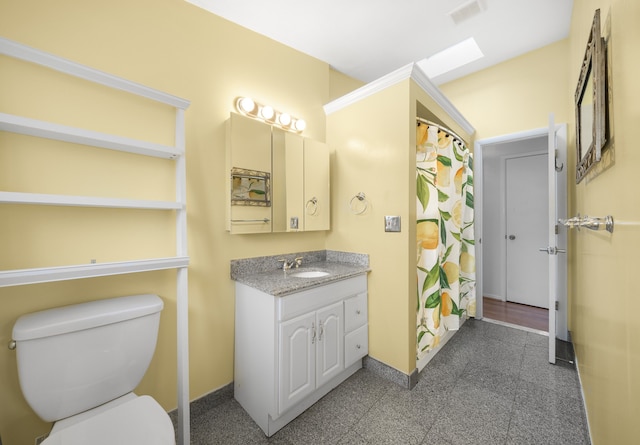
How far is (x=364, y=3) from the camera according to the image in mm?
1809

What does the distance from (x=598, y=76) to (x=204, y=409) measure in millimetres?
2611

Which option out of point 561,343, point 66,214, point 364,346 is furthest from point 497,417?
point 66,214

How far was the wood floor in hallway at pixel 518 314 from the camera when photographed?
2900 millimetres

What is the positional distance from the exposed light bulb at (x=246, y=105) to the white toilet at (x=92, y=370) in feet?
4.59

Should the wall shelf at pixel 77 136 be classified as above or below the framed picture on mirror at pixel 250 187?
above

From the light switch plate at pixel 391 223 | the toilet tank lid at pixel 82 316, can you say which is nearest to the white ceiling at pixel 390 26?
the light switch plate at pixel 391 223

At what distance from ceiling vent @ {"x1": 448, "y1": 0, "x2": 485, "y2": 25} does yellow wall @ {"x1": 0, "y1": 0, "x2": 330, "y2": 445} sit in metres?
1.33

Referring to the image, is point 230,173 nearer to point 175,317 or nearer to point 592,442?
point 175,317

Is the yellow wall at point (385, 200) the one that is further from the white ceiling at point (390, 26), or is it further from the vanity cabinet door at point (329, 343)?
the white ceiling at point (390, 26)

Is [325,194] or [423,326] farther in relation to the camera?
[325,194]

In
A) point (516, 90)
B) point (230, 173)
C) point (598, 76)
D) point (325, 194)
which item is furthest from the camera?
point (516, 90)

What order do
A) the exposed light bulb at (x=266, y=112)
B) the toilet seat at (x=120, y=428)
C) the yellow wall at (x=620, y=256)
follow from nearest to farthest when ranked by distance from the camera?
the yellow wall at (x=620, y=256), the toilet seat at (x=120, y=428), the exposed light bulb at (x=266, y=112)

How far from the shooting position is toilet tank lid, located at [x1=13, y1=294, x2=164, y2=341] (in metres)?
1.02

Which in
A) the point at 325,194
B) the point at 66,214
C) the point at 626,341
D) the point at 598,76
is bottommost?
the point at 626,341
